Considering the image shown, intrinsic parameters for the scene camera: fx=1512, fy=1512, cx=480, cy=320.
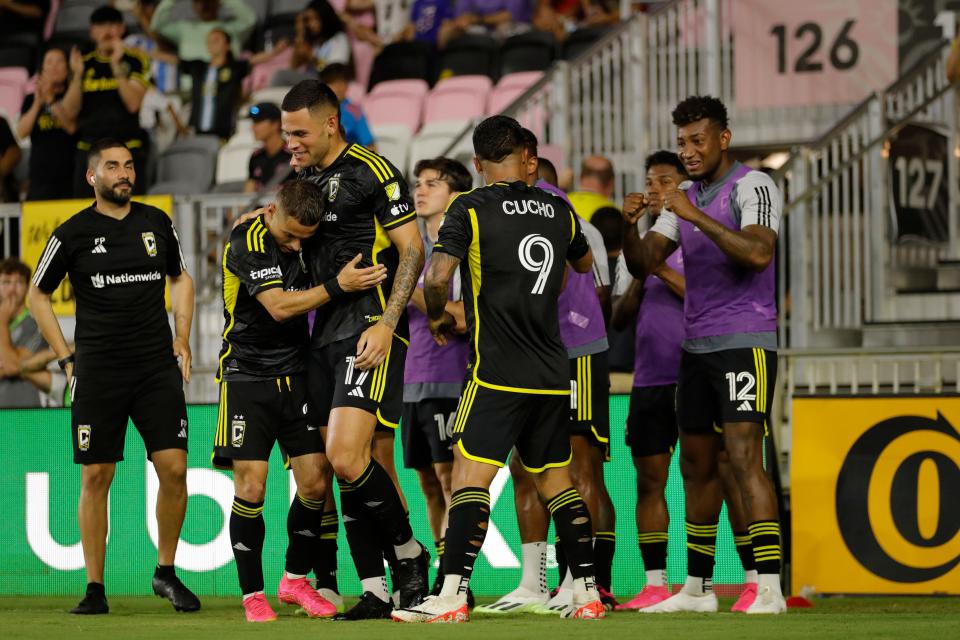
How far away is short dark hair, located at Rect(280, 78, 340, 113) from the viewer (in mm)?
7160

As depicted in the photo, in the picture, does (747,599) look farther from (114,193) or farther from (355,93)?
(355,93)

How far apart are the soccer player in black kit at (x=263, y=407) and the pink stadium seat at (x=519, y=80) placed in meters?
8.41

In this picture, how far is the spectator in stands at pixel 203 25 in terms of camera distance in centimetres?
1766

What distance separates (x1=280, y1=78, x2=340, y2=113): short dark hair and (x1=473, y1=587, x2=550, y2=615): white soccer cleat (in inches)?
103

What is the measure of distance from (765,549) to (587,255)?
5.45 ft

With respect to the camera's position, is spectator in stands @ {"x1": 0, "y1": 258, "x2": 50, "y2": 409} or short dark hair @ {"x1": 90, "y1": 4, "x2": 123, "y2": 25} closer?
spectator in stands @ {"x1": 0, "y1": 258, "x2": 50, "y2": 409}

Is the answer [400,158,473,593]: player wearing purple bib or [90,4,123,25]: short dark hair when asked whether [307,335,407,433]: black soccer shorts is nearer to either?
[400,158,473,593]: player wearing purple bib

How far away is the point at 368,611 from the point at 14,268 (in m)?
5.82

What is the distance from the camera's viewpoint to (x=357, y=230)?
7215 millimetres

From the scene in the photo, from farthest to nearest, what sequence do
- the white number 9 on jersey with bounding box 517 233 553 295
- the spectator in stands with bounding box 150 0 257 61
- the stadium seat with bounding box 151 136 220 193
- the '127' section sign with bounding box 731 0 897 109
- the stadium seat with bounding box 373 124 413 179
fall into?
the spectator in stands with bounding box 150 0 257 61, the stadium seat with bounding box 151 136 220 193, the stadium seat with bounding box 373 124 413 179, the '127' section sign with bounding box 731 0 897 109, the white number 9 on jersey with bounding box 517 233 553 295

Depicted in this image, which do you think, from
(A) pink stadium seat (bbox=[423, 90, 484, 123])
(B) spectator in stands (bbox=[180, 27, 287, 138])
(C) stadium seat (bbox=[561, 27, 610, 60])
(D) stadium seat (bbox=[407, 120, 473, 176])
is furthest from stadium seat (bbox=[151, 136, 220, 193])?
(C) stadium seat (bbox=[561, 27, 610, 60])

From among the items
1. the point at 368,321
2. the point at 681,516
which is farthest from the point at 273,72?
the point at 368,321

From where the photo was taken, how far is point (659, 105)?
14.2 metres

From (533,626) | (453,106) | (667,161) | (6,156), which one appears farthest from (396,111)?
(533,626)
